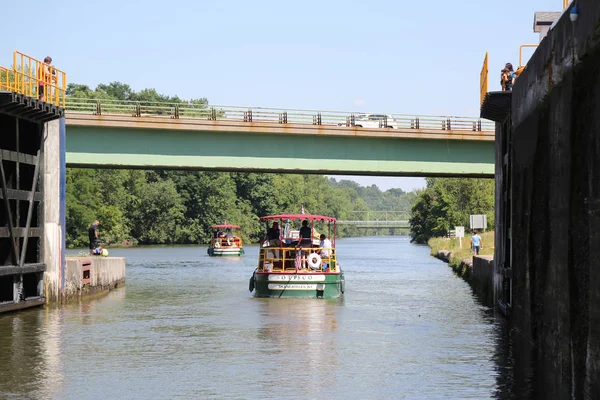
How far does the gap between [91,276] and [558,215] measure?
22213 mm

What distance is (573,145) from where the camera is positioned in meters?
15.0

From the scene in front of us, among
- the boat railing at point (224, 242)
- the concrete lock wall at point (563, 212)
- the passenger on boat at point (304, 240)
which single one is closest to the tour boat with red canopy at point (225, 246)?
the boat railing at point (224, 242)

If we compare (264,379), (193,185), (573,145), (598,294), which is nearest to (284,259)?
(264,379)

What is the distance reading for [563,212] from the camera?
15.8m

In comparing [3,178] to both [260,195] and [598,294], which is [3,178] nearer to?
[598,294]

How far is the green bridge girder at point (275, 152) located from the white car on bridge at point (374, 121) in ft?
3.96

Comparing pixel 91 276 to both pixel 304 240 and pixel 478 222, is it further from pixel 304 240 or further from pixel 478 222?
pixel 478 222

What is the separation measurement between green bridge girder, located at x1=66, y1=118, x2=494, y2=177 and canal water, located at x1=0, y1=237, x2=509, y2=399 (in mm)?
9003

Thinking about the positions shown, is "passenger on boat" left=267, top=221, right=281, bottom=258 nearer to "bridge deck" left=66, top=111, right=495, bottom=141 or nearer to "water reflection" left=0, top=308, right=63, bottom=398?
"water reflection" left=0, top=308, right=63, bottom=398

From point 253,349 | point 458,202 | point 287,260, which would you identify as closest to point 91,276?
point 287,260

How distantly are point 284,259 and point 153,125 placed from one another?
1335cm

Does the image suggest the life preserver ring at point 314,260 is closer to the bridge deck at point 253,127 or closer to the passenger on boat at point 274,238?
the passenger on boat at point 274,238

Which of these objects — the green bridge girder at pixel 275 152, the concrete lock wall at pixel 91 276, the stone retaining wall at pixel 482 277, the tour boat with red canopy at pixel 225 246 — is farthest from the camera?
the tour boat with red canopy at pixel 225 246

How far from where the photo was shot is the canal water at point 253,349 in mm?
16953
